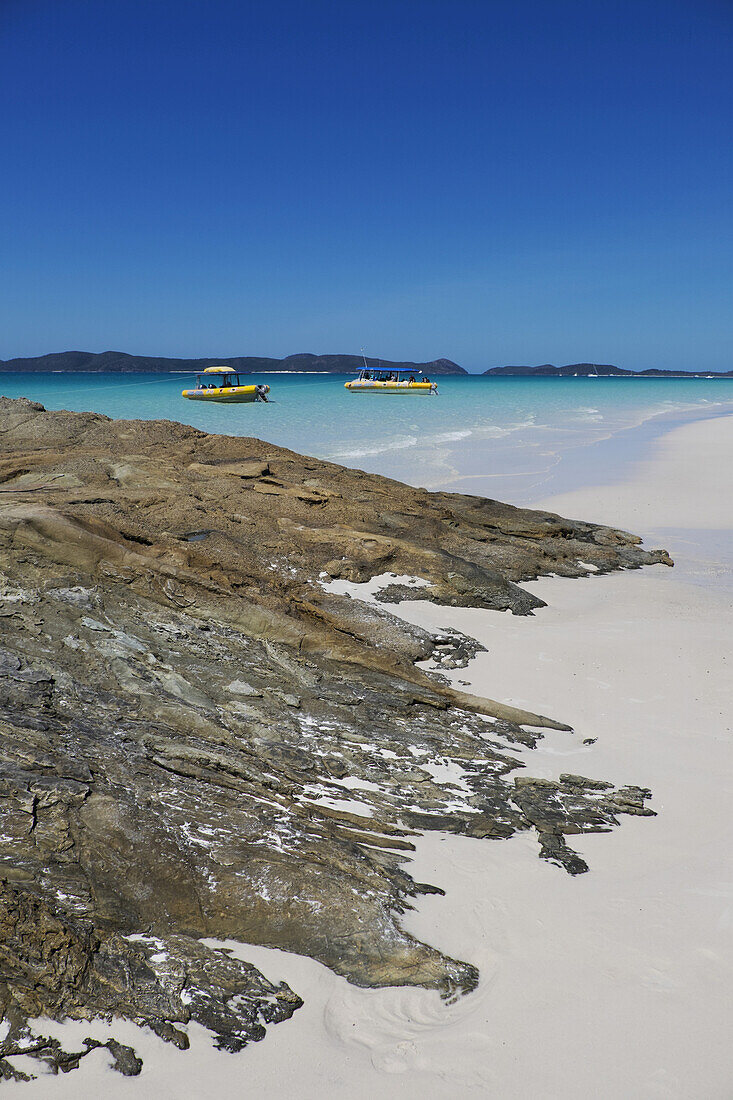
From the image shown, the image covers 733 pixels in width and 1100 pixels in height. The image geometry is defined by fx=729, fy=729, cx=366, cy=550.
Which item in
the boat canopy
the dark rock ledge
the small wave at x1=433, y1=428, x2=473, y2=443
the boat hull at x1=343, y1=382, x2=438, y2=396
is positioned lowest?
the dark rock ledge

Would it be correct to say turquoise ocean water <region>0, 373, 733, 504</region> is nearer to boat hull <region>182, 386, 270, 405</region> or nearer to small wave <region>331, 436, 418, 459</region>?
small wave <region>331, 436, 418, 459</region>

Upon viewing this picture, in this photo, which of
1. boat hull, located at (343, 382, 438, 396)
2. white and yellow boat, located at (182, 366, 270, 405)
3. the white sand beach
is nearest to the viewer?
the white sand beach

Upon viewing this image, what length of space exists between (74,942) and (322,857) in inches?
51.7

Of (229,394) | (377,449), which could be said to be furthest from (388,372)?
(377,449)

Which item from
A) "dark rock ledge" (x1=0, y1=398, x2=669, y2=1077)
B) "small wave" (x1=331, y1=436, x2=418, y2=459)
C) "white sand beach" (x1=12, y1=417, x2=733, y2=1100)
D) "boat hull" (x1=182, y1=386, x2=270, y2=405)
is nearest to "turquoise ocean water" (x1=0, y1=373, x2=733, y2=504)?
"small wave" (x1=331, y1=436, x2=418, y2=459)

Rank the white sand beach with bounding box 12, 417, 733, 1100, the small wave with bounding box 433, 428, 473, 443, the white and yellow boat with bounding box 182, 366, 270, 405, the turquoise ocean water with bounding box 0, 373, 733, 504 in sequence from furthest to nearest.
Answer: the white and yellow boat with bounding box 182, 366, 270, 405 < the small wave with bounding box 433, 428, 473, 443 < the turquoise ocean water with bounding box 0, 373, 733, 504 < the white sand beach with bounding box 12, 417, 733, 1100

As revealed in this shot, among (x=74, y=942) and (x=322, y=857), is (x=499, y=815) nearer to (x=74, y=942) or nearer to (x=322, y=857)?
(x=322, y=857)

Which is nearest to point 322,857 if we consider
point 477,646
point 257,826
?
point 257,826

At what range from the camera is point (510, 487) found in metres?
20.7

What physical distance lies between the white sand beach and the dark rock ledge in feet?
0.36

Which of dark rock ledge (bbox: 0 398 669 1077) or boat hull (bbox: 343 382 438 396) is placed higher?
boat hull (bbox: 343 382 438 396)

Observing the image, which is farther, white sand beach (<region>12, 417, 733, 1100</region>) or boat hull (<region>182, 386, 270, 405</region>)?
boat hull (<region>182, 386, 270, 405</region>)

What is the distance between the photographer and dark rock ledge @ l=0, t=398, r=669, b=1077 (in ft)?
10.5

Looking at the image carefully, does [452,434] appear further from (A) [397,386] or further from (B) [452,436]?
(A) [397,386]
